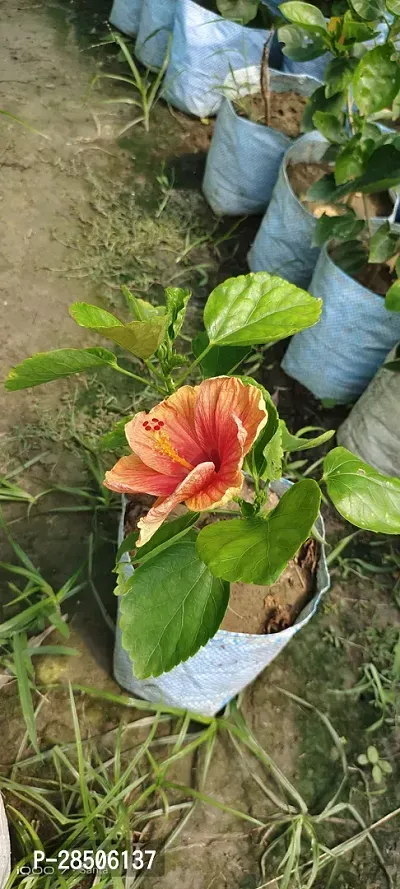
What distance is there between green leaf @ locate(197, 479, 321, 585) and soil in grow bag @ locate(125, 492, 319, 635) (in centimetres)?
38

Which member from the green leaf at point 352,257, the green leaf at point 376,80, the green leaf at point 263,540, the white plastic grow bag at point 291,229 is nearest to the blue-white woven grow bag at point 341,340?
the green leaf at point 352,257

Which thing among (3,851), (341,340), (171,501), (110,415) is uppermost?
(171,501)

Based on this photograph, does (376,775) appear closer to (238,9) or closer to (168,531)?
(168,531)

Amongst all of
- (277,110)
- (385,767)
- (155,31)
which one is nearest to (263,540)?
(385,767)

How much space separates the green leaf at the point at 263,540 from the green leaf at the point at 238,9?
174cm

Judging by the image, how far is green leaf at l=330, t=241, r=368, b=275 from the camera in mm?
1537

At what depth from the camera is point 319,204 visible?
1777 millimetres

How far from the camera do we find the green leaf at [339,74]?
4.44 ft

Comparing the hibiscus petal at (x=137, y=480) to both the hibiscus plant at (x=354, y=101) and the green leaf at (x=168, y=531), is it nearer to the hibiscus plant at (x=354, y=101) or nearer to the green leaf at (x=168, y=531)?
the green leaf at (x=168, y=531)

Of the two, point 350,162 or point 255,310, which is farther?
point 350,162

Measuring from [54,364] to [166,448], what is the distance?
0.16 m

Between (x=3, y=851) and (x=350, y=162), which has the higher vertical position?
(x=350, y=162)

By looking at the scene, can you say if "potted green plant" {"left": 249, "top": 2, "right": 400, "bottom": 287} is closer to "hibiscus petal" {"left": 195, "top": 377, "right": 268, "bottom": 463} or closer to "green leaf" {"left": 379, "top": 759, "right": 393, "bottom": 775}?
"hibiscus petal" {"left": 195, "top": 377, "right": 268, "bottom": 463}

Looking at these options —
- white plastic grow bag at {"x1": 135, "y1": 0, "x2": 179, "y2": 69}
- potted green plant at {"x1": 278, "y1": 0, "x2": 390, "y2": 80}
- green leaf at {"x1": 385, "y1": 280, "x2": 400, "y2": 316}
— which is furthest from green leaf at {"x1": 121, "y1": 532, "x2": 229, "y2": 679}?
white plastic grow bag at {"x1": 135, "y1": 0, "x2": 179, "y2": 69}
